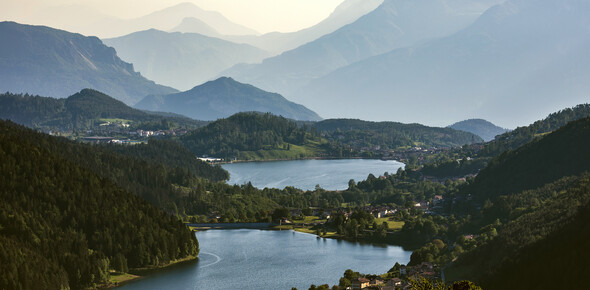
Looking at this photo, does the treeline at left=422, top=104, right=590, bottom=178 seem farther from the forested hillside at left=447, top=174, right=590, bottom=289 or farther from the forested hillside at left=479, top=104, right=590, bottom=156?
the forested hillside at left=447, top=174, right=590, bottom=289

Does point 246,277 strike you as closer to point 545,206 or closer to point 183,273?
point 183,273

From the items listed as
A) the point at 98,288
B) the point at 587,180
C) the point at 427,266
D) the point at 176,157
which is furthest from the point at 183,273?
the point at 176,157

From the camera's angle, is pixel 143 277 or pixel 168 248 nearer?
pixel 143 277

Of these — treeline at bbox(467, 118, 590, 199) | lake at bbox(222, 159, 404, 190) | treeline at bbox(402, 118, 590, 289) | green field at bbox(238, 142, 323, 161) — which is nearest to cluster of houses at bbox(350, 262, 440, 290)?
treeline at bbox(402, 118, 590, 289)

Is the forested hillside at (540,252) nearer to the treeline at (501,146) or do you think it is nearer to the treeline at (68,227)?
the treeline at (68,227)

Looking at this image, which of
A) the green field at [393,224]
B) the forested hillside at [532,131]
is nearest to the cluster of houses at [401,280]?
the green field at [393,224]

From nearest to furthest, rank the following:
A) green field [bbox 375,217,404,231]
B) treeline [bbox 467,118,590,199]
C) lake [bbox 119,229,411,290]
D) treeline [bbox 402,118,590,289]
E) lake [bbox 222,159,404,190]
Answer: treeline [bbox 402,118,590,289] → lake [bbox 119,229,411,290] → green field [bbox 375,217,404,231] → treeline [bbox 467,118,590,199] → lake [bbox 222,159,404,190]

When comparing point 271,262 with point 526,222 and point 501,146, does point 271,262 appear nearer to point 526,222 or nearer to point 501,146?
point 526,222
